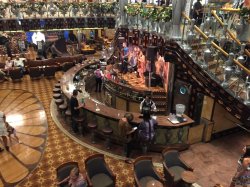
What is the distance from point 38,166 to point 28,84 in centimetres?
741

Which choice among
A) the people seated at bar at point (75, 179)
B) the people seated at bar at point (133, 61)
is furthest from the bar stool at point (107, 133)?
the people seated at bar at point (133, 61)

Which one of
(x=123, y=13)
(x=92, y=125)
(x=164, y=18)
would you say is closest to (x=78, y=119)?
(x=92, y=125)

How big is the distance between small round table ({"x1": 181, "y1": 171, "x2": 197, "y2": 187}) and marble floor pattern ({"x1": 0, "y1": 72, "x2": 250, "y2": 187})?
0.96m

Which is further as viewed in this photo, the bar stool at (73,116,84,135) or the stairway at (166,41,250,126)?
the bar stool at (73,116,84,135)

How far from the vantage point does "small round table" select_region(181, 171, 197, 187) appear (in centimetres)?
554

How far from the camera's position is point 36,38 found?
21703mm

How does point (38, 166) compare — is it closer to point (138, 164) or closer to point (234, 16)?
point (138, 164)

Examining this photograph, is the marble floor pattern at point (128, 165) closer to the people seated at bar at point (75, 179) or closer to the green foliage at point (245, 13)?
the people seated at bar at point (75, 179)

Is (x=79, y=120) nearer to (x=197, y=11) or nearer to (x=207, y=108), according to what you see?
(x=207, y=108)

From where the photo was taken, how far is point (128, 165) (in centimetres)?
714

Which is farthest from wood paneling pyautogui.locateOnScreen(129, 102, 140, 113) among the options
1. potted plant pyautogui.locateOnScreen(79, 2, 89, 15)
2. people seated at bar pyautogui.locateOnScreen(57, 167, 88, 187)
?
potted plant pyautogui.locateOnScreen(79, 2, 89, 15)

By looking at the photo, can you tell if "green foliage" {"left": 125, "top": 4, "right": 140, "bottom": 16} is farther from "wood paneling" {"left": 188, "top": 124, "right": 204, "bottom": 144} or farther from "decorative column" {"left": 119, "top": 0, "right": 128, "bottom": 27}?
"wood paneling" {"left": 188, "top": 124, "right": 204, "bottom": 144}

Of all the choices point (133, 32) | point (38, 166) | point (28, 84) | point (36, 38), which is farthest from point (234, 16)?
point (36, 38)

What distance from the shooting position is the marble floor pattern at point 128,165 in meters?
6.57
